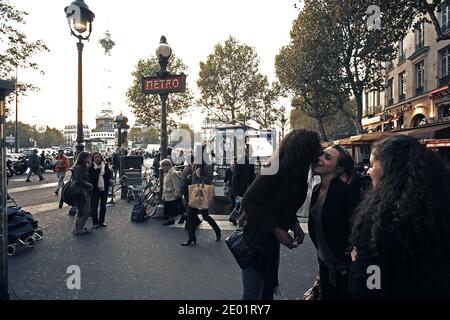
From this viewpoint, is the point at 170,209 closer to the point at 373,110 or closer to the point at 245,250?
the point at 245,250

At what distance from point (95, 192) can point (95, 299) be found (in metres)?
4.01

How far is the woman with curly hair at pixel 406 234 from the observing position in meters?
1.46

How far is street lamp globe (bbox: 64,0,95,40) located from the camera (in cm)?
815

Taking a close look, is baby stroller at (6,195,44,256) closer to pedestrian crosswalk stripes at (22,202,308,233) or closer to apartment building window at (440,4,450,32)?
pedestrian crosswalk stripes at (22,202,308,233)

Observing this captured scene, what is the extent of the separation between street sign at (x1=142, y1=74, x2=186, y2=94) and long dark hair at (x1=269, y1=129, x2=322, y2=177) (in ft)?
18.3

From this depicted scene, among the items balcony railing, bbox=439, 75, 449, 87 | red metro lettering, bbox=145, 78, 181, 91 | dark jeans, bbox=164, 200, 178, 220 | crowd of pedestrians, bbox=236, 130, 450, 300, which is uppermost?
balcony railing, bbox=439, 75, 449, 87

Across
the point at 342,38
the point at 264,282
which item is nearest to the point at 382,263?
the point at 264,282

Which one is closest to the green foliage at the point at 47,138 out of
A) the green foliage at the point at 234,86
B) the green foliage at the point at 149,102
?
the green foliage at the point at 149,102

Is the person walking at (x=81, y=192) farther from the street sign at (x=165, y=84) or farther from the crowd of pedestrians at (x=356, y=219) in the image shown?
the crowd of pedestrians at (x=356, y=219)

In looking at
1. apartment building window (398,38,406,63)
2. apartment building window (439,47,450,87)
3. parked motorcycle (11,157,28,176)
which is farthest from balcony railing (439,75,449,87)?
parked motorcycle (11,157,28,176)

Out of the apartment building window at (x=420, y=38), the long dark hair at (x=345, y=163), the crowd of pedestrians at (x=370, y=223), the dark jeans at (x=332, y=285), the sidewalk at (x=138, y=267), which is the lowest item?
the sidewalk at (x=138, y=267)

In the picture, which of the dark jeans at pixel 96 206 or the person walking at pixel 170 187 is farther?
the person walking at pixel 170 187

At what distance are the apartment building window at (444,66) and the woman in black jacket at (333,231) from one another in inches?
915
